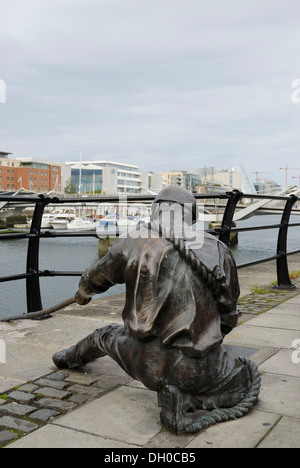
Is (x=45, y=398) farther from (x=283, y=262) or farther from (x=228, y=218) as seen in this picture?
(x=283, y=262)

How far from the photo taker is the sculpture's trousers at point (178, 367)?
8.87 feet

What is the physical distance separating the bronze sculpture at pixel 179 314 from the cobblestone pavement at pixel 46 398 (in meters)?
0.48

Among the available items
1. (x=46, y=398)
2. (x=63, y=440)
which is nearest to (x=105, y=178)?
(x=46, y=398)

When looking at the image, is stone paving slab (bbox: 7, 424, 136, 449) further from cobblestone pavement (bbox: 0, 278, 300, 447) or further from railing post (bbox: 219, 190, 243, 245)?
railing post (bbox: 219, 190, 243, 245)

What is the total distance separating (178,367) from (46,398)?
982mm

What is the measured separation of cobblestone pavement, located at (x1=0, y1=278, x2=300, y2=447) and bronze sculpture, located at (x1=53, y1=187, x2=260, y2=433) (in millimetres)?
481

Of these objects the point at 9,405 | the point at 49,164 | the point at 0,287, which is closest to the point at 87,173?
the point at 49,164

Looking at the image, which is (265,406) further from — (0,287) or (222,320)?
(0,287)

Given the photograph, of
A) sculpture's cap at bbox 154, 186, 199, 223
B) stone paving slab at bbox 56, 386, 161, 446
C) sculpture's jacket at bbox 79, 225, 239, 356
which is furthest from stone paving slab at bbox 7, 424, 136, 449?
sculpture's cap at bbox 154, 186, 199, 223

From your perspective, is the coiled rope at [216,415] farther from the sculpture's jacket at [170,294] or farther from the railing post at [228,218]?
the railing post at [228,218]

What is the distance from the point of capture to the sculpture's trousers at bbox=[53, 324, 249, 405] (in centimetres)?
271

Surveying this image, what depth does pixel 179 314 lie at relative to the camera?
2.68m

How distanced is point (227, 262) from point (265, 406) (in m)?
0.90

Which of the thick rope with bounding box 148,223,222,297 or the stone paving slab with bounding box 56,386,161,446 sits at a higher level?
the thick rope with bounding box 148,223,222,297
